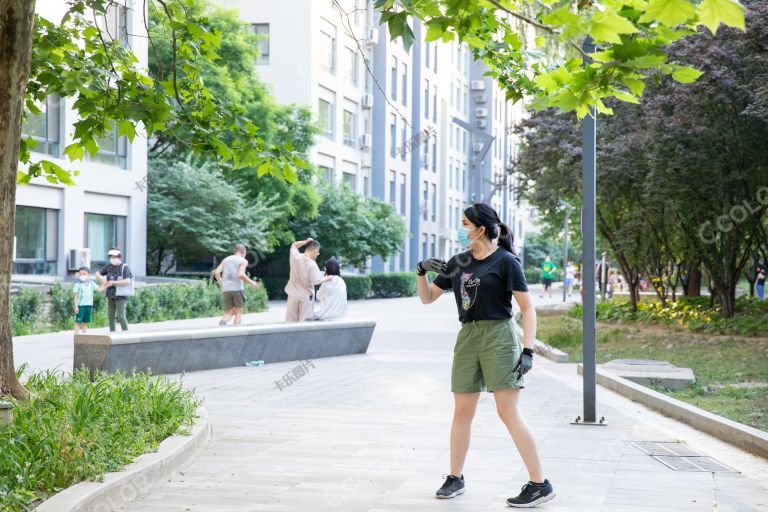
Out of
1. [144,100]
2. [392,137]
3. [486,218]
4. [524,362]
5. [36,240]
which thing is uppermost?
[392,137]

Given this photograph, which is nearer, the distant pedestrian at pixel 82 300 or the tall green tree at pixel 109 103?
the tall green tree at pixel 109 103

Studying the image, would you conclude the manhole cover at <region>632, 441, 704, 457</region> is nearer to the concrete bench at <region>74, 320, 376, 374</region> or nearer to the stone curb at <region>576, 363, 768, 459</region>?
the stone curb at <region>576, 363, 768, 459</region>

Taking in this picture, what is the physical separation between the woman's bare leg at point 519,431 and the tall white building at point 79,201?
19.6 meters

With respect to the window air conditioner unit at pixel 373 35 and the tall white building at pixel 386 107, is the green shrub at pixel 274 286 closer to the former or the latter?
the tall white building at pixel 386 107

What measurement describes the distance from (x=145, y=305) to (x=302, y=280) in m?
9.56

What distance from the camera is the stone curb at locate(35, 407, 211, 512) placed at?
17.8ft

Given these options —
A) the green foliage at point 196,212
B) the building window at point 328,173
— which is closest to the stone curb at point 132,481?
the green foliage at point 196,212

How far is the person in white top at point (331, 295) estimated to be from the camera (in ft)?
57.1

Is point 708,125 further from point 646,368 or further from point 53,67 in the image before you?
point 53,67

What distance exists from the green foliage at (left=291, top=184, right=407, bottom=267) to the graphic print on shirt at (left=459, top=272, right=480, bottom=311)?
35.4 metres

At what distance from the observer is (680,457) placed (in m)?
7.94

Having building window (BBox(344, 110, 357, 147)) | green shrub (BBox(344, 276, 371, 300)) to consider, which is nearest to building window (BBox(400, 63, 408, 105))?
building window (BBox(344, 110, 357, 147))

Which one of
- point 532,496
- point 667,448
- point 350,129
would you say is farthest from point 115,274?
point 350,129

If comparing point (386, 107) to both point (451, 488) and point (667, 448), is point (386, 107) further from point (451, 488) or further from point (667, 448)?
point (451, 488)
